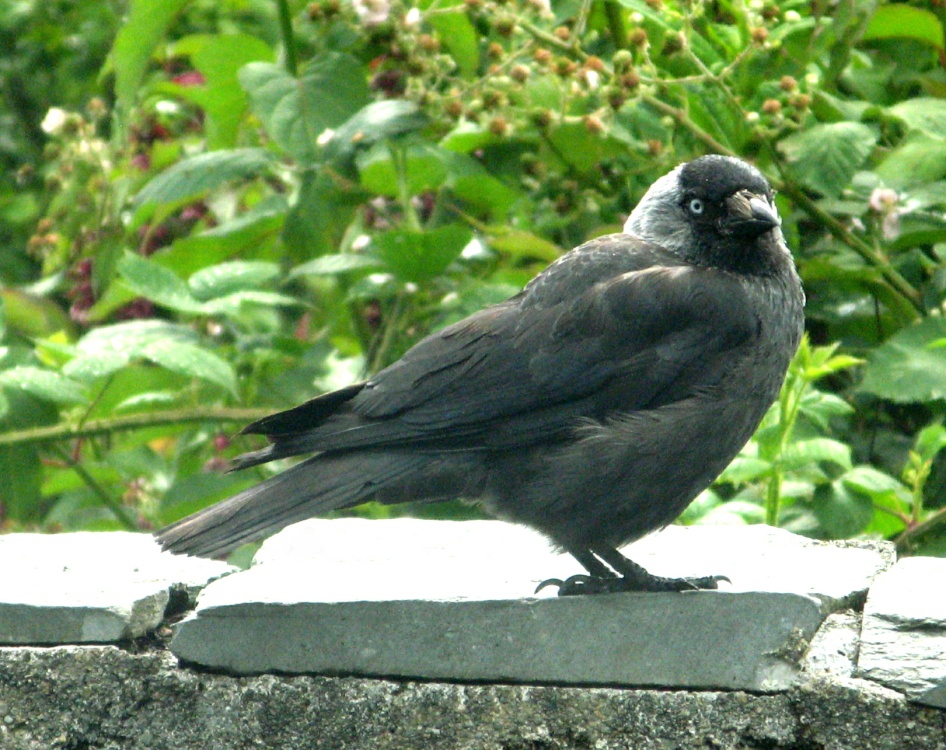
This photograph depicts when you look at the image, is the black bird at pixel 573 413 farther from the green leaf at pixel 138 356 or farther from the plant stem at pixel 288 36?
the plant stem at pixel 288 36

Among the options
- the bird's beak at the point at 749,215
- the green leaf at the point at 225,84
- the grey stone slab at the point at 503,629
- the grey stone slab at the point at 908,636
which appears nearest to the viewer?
the grey stone slab at the point at 908,636

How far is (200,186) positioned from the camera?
12.5 ft

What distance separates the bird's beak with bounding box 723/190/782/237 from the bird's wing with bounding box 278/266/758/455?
16 cm

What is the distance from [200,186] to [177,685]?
181 cm

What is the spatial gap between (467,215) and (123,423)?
1168 millimetres

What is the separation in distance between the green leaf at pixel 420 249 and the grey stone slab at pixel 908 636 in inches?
62.5

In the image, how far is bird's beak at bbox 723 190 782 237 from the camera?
9.48 ft

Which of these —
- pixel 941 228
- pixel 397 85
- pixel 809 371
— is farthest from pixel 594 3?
pixel 809 371

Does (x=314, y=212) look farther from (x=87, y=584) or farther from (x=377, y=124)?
(x=87, y=584)

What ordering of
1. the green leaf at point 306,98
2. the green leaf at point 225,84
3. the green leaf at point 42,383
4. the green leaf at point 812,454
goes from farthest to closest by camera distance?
the green leaf at point 225,84 < the green leaf at point 306,98 < the green leaf at point 42,383 < the green leaf at point 812,454

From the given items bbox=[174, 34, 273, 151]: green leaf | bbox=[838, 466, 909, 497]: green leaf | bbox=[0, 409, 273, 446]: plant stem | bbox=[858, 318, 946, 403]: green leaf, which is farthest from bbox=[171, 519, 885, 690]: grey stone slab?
bbox=[174, 34, 273, 151]: green leaf

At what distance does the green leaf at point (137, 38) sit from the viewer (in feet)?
13.0

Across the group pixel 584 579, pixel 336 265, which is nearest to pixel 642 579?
pixel 584 579

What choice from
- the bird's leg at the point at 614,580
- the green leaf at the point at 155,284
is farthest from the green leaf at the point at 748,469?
the green leaf at the point at 155,284
